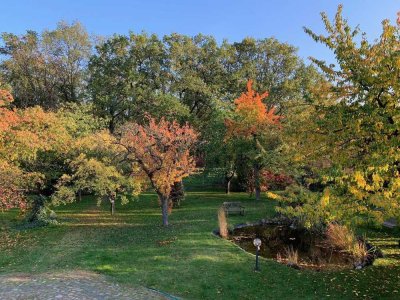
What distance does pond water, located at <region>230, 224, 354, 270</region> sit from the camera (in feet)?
48.6

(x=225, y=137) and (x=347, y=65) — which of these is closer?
(x=347, y=65)

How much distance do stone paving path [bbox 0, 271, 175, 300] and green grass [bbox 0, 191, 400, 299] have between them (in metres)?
0.70

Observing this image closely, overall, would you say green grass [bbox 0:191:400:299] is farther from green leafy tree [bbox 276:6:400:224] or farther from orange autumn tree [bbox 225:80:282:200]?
orange autumn tree [bbox 225:80:282:200]

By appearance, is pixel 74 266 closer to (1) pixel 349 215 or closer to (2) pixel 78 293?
(2) pixel 78 293

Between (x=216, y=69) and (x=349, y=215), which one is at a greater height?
(x=216, y=69)

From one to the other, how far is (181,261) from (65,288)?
4.62 meters

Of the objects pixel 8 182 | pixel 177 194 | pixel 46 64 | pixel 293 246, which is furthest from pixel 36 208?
pixel 46 64

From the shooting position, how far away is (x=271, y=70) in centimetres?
4422

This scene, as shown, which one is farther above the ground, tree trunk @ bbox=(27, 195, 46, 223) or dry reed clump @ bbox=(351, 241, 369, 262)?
tree trunk @ bbox=(27, 195, 46, 223)

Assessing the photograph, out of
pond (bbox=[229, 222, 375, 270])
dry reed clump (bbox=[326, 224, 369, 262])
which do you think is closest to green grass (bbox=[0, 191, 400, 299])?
dry reed clump (bbox=[326, 224, 369, 262])

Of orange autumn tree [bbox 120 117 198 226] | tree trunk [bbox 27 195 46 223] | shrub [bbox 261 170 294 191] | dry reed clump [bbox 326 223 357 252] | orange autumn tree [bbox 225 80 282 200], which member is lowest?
dry reed clump [bbox 326 223 357 252]

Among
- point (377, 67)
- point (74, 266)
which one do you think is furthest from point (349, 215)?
point (74, 266)

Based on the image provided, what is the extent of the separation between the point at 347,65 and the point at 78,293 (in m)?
10.3

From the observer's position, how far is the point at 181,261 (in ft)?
45.1
